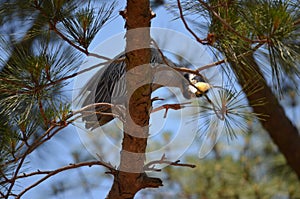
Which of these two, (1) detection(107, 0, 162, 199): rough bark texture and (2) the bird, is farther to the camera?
(2) the bird

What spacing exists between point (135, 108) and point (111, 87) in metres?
0.17

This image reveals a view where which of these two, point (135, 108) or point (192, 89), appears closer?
point (135, 108)

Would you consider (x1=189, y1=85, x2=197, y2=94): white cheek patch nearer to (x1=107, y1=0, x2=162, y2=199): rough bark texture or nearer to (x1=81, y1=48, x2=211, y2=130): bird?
(x1=81, y1=48, x2=211, y2=130): bird

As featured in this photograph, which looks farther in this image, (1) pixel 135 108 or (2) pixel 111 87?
(2) pixel 111 87

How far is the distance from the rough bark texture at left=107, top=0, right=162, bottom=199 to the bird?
74 mm

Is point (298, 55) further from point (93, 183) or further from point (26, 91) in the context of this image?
point (93, 183)

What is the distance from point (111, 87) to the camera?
1.61 metres

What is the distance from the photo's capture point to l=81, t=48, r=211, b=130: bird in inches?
60.8

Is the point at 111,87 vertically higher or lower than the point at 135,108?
higher

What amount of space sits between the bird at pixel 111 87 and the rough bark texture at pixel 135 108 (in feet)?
0.24

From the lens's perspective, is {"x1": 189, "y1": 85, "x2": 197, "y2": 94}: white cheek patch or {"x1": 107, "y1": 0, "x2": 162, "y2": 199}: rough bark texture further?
{"x1": 189, "y1": 85, "x2": 197, "y2": 94}: white cheek patch

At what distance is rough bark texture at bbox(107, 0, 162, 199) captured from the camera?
143 cm

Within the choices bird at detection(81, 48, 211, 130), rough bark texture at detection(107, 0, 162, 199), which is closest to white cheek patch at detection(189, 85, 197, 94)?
bird at detection(81, 48, 211, 130)

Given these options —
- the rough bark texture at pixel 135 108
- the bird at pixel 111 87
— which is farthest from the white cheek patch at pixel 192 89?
the rough bark texture at pixel 135 108
